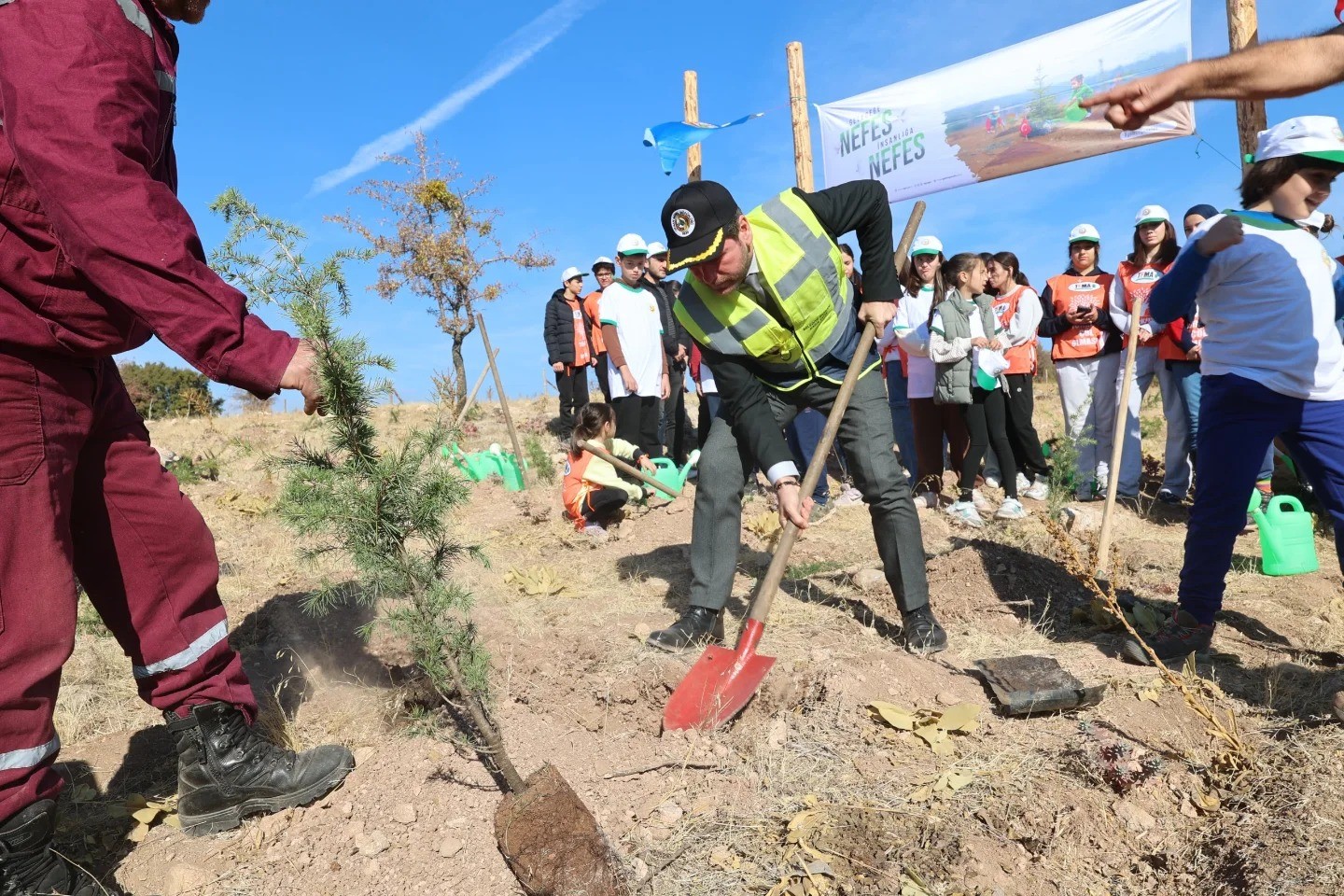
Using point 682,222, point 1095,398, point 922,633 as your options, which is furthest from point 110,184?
point 1095,398

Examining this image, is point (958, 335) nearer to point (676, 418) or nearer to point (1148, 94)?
point (676, 418)

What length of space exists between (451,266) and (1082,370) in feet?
43.8

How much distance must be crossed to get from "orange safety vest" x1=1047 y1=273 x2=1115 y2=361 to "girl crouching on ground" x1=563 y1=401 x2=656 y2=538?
10.9 feet

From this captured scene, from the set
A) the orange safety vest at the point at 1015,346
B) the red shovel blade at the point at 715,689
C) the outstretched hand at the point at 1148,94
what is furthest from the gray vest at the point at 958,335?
the outstretched hand at the point at 1148,94

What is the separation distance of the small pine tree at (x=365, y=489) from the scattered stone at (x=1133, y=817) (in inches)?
65.2

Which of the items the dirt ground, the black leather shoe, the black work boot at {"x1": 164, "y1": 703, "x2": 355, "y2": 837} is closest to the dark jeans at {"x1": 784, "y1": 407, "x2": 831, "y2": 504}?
the dirt ground

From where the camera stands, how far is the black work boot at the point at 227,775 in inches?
96.3

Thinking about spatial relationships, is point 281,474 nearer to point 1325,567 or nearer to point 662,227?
point 662,227

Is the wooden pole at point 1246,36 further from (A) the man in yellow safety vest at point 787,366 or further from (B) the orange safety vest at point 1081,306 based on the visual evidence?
(A) the man in yellow safety vest at point 787,366

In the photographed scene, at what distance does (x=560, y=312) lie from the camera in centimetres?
948

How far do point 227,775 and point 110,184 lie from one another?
1662 mm

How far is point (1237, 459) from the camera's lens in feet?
9.70

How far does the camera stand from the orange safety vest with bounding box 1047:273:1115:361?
20.7 feet

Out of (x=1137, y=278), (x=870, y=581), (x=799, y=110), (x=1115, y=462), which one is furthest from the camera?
(x=799, y=110)
